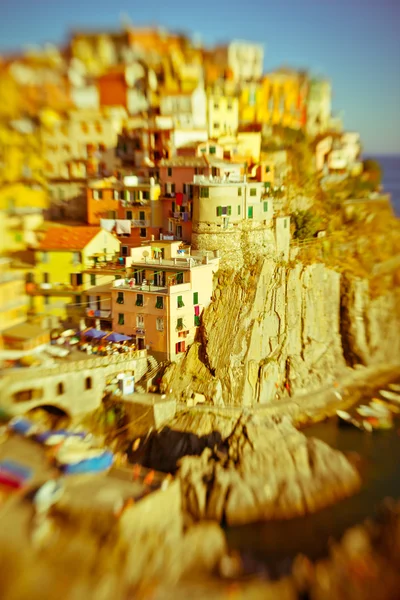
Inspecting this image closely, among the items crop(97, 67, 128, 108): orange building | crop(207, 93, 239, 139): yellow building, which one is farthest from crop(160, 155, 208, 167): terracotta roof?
crop(97, 67, 128, 108): orange building

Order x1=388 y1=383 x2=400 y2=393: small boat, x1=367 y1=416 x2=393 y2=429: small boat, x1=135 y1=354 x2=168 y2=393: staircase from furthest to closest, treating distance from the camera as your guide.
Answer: x1=388 y1=383 x2=400 y2=393: small boat, x1=367 y1=416 x2=393 y2=429: small boat, x1=135 y1=354 x2=168 y2=393: staircase

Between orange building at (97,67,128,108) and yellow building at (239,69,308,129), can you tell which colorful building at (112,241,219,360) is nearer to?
orange building at (97,67,128,108)

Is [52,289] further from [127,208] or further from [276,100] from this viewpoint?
[276,100]

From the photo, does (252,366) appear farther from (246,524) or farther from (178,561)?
(178,561)

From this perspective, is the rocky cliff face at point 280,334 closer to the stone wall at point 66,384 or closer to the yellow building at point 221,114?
the stone wall at point 66,384

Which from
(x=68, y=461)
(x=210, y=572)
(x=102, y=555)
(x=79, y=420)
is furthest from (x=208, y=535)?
(x=79, y=420)
